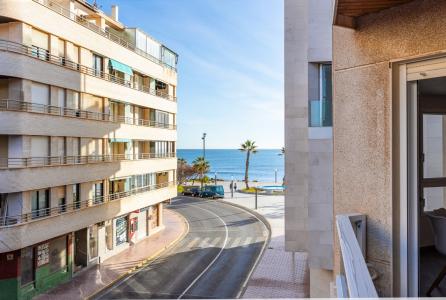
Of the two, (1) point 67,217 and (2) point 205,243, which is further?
(2) point 205,243

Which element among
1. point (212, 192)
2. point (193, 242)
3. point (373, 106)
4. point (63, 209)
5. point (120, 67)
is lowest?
point (193, 242)

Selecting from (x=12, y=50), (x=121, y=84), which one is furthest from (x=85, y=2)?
(x=12, y=50)

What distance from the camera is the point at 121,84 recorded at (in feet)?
91.5

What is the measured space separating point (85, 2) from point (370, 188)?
25.2 meters

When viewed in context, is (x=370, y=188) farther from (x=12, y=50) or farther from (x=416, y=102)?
(x=12, y=50)

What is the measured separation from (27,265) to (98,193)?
21.3 ft

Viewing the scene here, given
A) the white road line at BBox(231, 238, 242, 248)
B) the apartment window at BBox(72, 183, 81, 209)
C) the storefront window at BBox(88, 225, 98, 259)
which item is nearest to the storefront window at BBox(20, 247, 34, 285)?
the apartment window at BBox(72, 183, 81, 209)

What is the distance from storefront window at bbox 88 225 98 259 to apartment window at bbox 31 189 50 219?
16.9 feet

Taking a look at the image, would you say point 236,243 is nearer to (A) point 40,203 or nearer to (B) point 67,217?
(B) point 67,217

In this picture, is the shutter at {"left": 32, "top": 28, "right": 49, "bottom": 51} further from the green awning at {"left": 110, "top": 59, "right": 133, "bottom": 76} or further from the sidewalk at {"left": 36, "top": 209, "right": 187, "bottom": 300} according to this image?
the sidewalk at {"left": 36, "top": 209, "right": 187, "bottom": 300}

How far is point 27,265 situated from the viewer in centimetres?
2012

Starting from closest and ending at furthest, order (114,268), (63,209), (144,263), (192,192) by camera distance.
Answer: (63,209) → (114,268) → (144,263) → (192,192)

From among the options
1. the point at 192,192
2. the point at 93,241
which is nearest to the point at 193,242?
the point at 93,241

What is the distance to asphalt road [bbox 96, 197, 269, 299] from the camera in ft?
67.1
